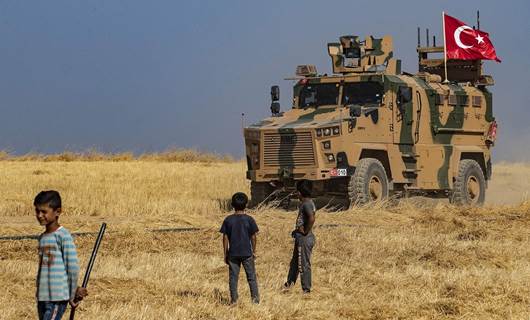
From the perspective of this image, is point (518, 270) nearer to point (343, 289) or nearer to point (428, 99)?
point (343, 289)

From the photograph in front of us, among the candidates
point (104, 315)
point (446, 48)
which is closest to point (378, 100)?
point (446, 48)

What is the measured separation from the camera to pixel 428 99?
2162 cm

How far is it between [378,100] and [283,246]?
272 inches

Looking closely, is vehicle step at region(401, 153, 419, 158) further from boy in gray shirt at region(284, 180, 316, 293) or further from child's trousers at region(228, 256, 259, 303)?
child's trousers at region(228, 256, 259, 303)

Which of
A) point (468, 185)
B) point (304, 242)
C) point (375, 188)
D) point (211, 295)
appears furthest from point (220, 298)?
point (468, 185)

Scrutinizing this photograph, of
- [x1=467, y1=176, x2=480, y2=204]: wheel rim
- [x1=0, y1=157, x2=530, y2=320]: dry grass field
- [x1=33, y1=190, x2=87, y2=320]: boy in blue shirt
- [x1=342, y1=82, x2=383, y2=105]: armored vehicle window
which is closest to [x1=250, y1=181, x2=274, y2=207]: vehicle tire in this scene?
[x1=0, y1=157, x2=530, y2=320]: dry grass field

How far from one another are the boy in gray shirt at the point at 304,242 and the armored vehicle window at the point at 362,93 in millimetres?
10053

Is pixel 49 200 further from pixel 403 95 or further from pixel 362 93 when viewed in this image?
pixel 403 95

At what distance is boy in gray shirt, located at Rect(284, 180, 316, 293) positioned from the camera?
1040 cm

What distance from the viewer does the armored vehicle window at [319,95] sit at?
2077cm

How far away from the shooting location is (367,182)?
1959 cm

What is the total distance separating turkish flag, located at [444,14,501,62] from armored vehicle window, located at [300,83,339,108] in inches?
163

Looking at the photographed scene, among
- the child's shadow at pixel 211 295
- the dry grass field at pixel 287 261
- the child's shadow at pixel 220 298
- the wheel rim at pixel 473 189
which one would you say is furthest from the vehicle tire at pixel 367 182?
the child's shadow at pixel 211 295

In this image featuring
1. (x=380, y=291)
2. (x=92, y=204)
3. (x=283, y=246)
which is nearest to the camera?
(x=380, y=291)
